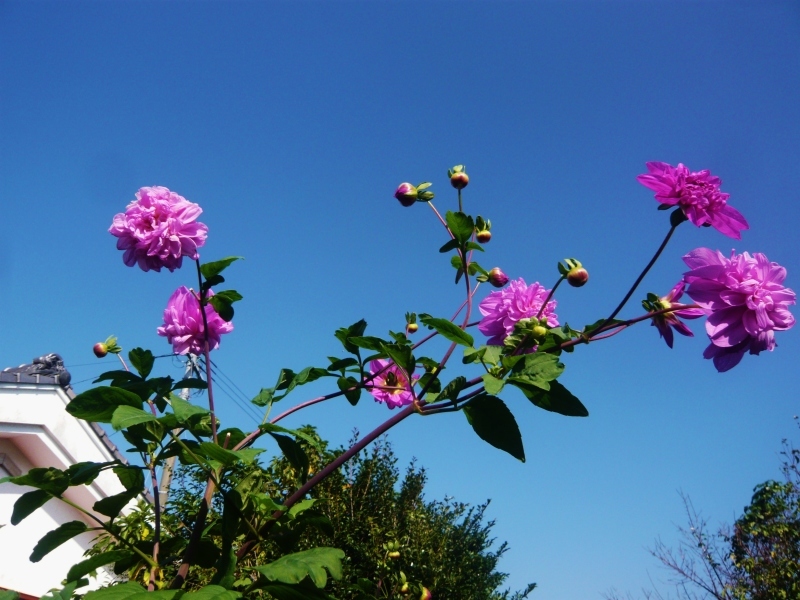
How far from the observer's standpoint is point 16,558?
687 cm

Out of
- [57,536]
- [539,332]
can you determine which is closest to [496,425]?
[539,332]

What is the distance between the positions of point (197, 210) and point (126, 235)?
0.15m

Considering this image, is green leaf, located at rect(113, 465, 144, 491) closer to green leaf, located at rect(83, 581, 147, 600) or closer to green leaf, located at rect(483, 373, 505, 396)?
green leaf, located at rect(83, 581, 147, 600)

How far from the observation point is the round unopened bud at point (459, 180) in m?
1.47

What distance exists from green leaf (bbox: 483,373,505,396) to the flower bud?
0.48 meters

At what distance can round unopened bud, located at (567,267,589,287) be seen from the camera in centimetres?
119

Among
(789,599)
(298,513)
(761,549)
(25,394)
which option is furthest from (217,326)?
(761,549)

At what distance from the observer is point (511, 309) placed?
4.28 ft

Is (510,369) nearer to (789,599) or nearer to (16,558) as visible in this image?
(16,558)

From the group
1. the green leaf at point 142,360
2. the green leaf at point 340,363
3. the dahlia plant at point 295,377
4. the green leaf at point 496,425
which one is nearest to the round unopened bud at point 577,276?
the dahlia plant at point 295,377

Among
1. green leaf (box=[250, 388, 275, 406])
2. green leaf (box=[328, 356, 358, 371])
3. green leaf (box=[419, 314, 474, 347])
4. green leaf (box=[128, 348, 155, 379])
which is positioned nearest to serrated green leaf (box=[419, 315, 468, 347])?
green leaf (box=[419, 314, 474, 347])

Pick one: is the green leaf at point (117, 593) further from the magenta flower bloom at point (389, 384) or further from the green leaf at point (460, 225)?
the green leaf at point (460, 225)

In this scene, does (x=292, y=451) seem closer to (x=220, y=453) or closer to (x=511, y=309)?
(x=220, y=453)

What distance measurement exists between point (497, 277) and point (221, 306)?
62cm
